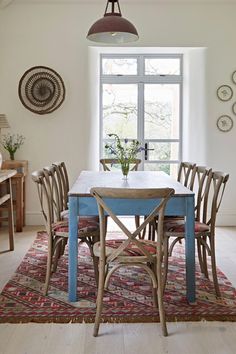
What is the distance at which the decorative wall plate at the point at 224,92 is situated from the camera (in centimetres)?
584

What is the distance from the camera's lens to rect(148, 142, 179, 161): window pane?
21.2ft

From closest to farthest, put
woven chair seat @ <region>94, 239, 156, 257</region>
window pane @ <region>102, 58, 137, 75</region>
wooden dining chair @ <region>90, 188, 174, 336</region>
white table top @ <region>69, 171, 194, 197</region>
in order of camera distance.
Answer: wooden dining chair @ <region>90, 188, 174, 336</region> < woven chair seat @ <region>94, 239, 156, 257</region> < white table top @ <region>69, 171, 194, 197</region> < window pane @ <region>102, 58, 137, 75</region>

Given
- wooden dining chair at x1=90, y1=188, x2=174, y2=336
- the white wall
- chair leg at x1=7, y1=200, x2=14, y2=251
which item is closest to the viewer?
wooden dining chair at x1=90, y1=188, x2=174, y2=336

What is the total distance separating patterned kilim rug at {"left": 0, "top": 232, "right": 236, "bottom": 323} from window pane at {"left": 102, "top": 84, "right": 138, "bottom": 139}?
2865mm

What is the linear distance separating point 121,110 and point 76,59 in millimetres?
1046

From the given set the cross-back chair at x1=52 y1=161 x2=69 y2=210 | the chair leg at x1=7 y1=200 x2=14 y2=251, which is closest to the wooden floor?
the cross-back chair at x1=52 y1=161 x2=69 y2=210

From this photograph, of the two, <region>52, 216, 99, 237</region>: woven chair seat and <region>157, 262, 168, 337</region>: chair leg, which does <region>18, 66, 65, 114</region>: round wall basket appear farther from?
<region>157, 262, 168, 337</region>: chair leg

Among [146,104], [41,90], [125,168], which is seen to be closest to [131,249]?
[125,168]

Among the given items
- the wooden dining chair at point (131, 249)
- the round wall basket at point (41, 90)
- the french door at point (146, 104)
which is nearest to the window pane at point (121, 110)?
the french door at point (146, 104)

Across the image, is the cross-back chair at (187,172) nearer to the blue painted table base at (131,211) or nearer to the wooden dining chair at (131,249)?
the blue painted table base at (131,211)

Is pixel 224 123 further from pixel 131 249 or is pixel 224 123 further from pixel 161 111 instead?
pixel 131 249

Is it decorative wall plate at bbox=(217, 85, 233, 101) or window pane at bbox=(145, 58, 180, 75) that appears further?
window pane at bbox=(145, 58, 180, 75)

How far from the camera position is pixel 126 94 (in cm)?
641

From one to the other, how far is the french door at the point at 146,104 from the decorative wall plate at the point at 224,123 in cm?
73
